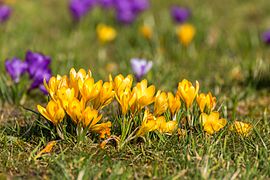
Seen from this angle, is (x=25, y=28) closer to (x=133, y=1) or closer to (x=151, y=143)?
(x=133, y=1)

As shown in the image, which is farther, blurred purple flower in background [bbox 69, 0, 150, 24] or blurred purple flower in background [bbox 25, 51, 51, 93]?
blurred purple flower in background [bbox 69, 0, 150, 24]

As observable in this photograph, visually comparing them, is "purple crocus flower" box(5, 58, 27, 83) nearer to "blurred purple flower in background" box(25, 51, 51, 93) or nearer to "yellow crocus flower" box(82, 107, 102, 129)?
"blurred purple flower in background" box(25, 51, 51, 93)

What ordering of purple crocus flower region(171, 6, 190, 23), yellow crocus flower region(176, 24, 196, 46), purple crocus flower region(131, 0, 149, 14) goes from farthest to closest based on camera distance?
purple crocus flower region(131, 0, 149, 14), purple crocus flower region(171, 6, 190, 23), yellow crocus flower region(176, 24, 196, 46)

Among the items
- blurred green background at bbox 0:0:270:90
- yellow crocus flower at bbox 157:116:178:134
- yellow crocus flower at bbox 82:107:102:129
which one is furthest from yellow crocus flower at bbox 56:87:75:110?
blurred green background at bbox 0:0:270:90

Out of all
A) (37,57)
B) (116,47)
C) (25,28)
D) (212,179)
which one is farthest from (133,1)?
(212,179)

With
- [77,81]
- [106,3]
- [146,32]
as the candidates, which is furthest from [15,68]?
[106,3]

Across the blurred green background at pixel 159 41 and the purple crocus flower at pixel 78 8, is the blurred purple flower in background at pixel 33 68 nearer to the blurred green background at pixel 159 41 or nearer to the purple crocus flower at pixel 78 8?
the blurred green background at pixel 159 41

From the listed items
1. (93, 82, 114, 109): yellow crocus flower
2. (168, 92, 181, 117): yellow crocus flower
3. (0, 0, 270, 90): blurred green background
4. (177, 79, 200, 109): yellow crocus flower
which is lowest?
(0, 0, 270, 90): blurred green background

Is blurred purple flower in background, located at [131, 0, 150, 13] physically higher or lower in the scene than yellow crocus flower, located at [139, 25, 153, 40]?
higher

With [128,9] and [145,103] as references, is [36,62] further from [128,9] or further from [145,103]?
[128,9]
